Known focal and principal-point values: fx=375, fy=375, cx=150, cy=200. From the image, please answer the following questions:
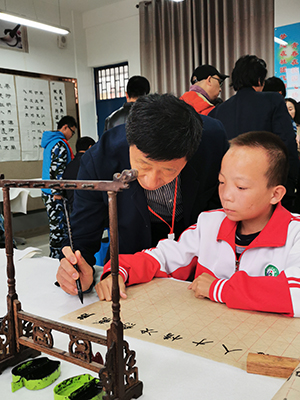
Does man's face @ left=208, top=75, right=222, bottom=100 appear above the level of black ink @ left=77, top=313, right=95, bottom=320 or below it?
above

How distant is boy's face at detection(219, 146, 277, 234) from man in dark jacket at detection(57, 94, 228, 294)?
0.11 metres

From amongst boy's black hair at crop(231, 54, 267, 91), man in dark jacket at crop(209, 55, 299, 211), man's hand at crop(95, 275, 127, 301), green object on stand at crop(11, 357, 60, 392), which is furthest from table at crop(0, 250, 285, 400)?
boy's black hair at crop(231, 54, 267, 91)

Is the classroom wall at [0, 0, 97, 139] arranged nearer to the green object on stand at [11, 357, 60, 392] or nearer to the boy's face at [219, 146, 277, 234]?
the boy's face at [219, 146, 277, 234]

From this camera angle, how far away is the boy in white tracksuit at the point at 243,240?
0.85 meters

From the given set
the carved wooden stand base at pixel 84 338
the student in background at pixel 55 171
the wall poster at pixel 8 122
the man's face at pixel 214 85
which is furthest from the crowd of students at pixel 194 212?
the wall poster at pixel 8 122

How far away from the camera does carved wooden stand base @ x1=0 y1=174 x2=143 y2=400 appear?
1.68 ft

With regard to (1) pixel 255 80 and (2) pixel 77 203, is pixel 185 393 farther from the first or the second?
(1) pixel 255 80

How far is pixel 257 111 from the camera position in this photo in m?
1.95

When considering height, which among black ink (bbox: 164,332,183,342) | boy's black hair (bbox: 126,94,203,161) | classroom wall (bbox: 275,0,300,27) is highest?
classroom wall (bbox: 275,0,300,27)

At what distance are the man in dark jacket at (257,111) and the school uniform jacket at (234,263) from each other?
103 cm

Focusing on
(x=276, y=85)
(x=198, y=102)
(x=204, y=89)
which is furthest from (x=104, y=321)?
(x=276, y=85)

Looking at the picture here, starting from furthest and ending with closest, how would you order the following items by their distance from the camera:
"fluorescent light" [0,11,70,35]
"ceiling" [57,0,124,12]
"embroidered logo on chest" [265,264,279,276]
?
"ceiling" [57,0,124,12]
"fluorescent light" [0,11,70,35]
"embroidered logo on chest" [265,264,279,276]

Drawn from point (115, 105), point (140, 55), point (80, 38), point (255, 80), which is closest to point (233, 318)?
point (255, 80)

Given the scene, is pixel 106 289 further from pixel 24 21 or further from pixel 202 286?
pixel 24 21
